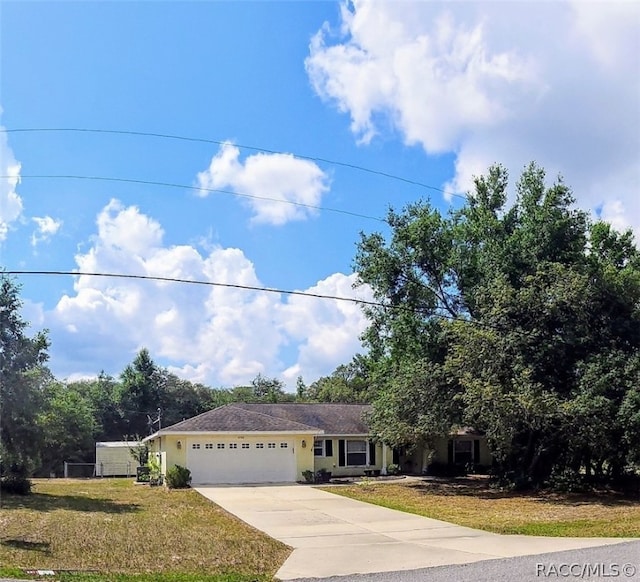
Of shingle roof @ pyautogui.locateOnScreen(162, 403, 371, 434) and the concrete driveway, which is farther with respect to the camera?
shingle roof @ pyautogui.locateOnScreen(162, 403, 371, 434)

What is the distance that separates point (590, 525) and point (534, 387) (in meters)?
6.49

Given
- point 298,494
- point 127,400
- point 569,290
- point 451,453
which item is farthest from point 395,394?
point 127,400

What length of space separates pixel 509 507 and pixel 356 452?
1272 cm

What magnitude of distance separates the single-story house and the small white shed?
12.4 metres

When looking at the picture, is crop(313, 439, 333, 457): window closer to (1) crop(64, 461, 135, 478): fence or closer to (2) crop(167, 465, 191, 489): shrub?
(2) crop(167, 465, 191, 489): shrub

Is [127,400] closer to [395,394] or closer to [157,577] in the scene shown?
[395,394]

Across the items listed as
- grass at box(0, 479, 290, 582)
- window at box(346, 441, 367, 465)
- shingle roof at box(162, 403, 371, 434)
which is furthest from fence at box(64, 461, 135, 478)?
grass at box(0, 479, 290, 582)

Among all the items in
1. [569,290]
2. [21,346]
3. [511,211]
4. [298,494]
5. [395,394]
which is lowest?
[298,494]

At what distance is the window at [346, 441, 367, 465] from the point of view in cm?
3030

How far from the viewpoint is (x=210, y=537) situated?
41.1 ft

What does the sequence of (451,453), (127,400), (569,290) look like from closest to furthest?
(569,290) < (451,453) < (127,400)

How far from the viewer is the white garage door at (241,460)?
1008 inches

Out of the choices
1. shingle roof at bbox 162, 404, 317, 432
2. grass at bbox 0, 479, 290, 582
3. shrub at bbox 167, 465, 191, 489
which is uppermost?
shingle roof at bbox 162, 404, 317, 432

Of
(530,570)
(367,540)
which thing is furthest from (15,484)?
(530,570)
